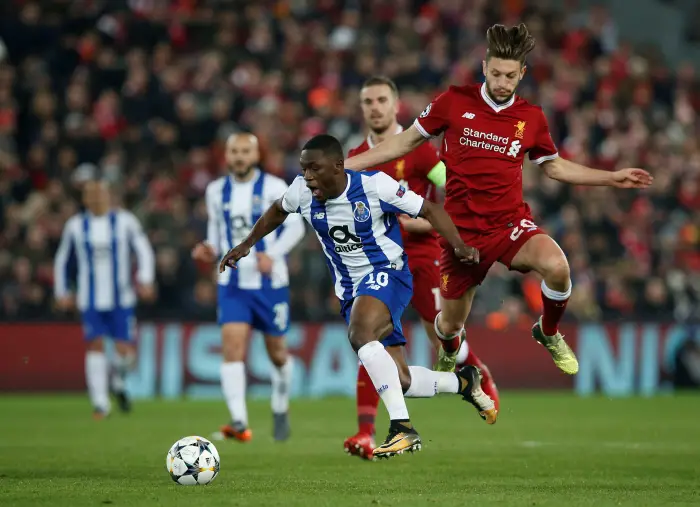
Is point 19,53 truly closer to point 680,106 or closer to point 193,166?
point 193,166

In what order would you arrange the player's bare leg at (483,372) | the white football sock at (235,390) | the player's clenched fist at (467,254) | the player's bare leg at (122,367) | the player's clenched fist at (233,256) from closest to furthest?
1. the player's clenched fist at (467,254)
2. the player's clenched fist at (233,256)
3. the player's bare leg at (483,372)
4. the white football sock at (235,390)
5. the player's bare leg at (122,367)

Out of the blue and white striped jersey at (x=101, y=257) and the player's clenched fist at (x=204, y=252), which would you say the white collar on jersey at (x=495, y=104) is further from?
the blue and white striped jersey at (x=101, y=257)

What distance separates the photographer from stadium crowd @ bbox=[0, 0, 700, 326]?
17719 mm

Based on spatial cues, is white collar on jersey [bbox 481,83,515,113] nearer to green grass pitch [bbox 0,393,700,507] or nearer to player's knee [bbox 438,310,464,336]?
player's knee [bbox 438,310,464,336]

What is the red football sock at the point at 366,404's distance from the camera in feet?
29.7

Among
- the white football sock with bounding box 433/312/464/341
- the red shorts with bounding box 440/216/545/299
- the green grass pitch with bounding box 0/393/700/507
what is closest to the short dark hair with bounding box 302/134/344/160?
the red shorts with bounding box 440/216/545/299

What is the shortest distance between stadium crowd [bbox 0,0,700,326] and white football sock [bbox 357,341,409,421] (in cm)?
928

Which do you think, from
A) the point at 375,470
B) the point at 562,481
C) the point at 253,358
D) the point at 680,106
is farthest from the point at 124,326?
the point at 680,106

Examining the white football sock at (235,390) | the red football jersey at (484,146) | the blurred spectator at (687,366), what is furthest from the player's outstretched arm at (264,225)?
the blurred spectator at (687,366)

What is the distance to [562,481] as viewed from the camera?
25.7 feet

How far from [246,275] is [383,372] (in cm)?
333

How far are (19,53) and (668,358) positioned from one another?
11.3 meters

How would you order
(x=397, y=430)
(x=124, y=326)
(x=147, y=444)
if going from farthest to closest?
(x=124, y=326), (x=147, y=444), (x=397, y=430)

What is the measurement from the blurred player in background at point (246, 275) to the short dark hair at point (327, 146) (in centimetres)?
302
